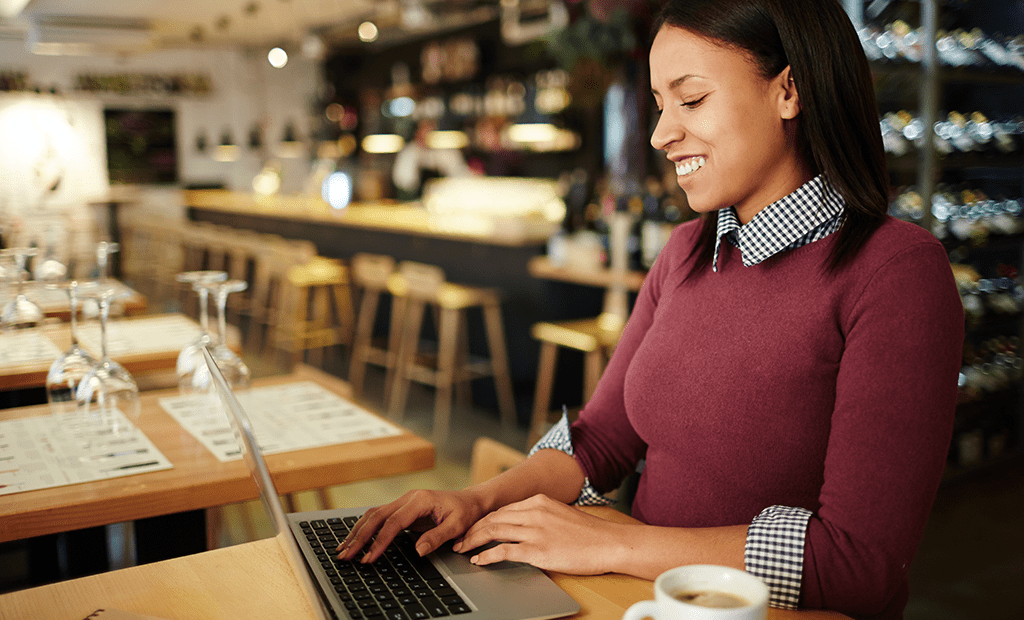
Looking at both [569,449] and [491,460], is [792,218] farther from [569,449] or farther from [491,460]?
[491,460]

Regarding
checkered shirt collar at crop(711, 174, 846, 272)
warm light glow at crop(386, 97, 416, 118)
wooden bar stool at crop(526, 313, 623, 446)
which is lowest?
wooden bar stool at crop(526, 313, 623, 446)

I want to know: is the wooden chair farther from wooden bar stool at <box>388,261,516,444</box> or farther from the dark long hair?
wooden bar stool at <box>388,261,516,444</box>

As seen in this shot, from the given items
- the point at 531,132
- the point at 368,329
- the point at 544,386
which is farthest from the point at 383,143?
the point at 544,386

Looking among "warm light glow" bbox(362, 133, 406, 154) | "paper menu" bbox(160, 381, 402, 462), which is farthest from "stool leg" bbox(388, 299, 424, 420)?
"warm light glow" bbox(362, 133, 406, 154)

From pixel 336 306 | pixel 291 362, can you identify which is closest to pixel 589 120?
pixel 336 306

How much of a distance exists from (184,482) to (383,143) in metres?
11.2

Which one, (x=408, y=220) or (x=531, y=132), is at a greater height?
(x=531, y=132)

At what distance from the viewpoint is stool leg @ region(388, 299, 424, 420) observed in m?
5.48

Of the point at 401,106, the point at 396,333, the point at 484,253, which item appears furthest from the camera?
the point at 401,106

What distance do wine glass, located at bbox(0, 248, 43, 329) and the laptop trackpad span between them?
72.3 inches

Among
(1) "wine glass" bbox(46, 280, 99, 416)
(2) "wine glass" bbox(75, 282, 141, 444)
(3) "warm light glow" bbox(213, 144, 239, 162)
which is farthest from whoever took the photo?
(3) "warm light glow" bbox(213, 144, 239, 162)

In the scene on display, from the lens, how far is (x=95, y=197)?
13.1 m

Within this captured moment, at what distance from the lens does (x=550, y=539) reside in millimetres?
1099

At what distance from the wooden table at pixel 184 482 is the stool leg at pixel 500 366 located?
336 centimetres
